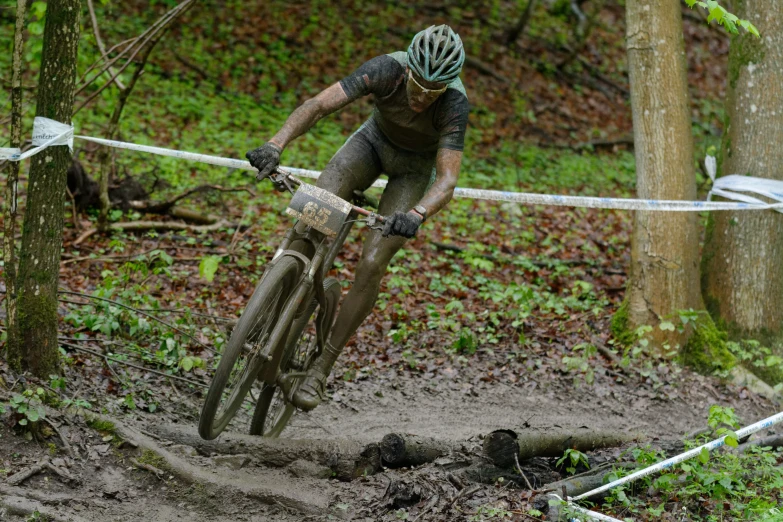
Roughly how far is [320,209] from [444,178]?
794mm

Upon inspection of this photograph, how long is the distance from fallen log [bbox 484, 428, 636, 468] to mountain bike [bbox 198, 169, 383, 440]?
1315 mm

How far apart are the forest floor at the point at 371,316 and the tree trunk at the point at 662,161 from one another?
1.60 ft

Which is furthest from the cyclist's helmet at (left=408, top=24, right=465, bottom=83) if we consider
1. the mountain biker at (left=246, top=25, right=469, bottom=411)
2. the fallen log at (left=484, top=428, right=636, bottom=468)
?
the fallen log at (left=484, top=428, right=636, bottom=468)

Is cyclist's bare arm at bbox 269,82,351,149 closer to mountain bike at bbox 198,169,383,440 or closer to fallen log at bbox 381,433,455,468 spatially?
mountain bike at bbox 198,169,383,440

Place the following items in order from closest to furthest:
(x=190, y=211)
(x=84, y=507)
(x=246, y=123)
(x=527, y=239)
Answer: (x=84, y=507) → (x=190, y=211) → (x=527, y=239) → (x=246, y=123)

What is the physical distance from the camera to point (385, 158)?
5199mm

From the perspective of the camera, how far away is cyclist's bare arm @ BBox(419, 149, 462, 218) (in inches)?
183

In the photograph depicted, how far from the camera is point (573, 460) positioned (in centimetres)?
462

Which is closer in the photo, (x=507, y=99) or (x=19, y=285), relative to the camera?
(x=19, y=285)

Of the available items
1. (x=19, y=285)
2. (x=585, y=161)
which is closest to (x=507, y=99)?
(x=585, y=161)

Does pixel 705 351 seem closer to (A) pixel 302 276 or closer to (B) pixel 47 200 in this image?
(A) pixel 302 276

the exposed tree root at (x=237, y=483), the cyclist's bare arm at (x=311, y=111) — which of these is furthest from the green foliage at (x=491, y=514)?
the cyclist's bare arm at (x=311, y=111)

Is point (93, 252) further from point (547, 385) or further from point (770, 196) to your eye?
point (770, 196)

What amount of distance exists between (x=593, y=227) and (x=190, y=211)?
534cm
